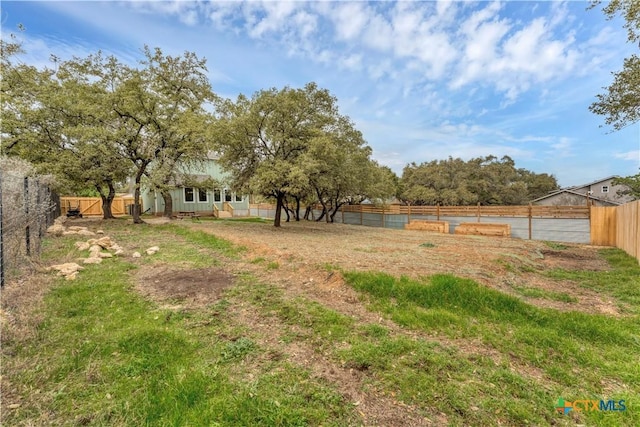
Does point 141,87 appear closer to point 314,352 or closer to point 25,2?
point 25,2

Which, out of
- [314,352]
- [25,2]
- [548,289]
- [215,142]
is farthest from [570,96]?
[25,2]

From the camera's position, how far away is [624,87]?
28.7 feet

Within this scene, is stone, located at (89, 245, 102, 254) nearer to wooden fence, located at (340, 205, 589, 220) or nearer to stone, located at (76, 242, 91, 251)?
stone, located at (76, 242, 91, 251)

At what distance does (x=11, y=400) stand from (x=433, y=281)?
515cm

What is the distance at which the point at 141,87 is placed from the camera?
13.7 m

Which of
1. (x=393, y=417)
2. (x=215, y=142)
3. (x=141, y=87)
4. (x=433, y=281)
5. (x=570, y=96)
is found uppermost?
(x=141, y=87)

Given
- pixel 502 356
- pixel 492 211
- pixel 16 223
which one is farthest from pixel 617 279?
pixel 16 223

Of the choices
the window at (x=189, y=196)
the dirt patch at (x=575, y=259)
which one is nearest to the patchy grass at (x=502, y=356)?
the dirt patch at (x=575, y=259)

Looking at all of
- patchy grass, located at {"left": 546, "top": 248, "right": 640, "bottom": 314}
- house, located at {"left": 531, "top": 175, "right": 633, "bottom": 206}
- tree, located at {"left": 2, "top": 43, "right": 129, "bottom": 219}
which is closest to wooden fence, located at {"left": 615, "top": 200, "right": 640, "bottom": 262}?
patchy grass, located at {"left": 546, "top": 248, "right": 640, "bottom": 314}

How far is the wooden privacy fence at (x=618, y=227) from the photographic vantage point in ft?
23.9

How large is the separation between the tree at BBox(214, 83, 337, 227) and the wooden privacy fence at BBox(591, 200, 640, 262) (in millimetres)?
9716

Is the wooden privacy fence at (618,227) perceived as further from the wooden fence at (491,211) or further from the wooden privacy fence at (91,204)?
the wooden privacy fence at (91,204)

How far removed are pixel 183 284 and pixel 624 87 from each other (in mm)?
13540

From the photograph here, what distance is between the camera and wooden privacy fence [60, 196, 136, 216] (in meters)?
21.8
